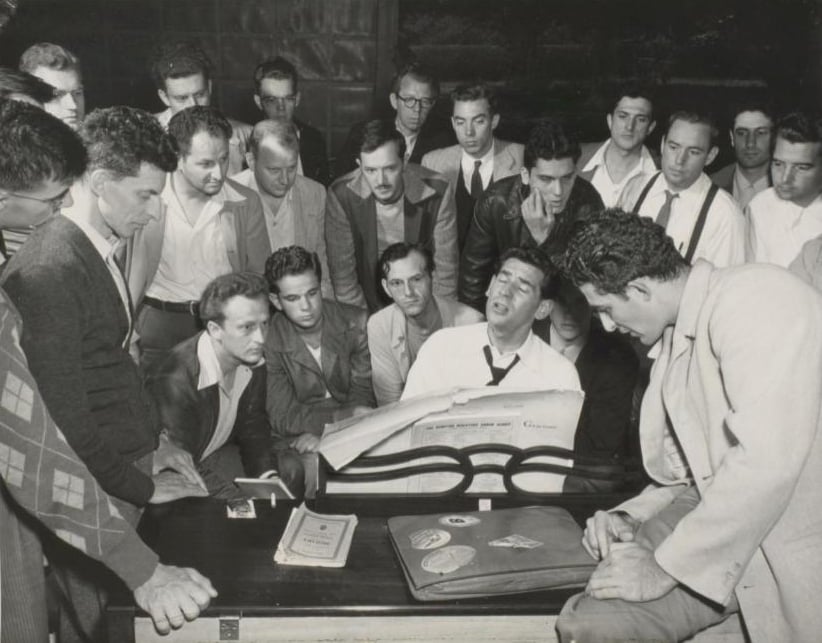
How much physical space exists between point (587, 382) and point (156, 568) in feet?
6.77

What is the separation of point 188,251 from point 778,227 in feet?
8.34

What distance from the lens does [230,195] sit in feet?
12.1

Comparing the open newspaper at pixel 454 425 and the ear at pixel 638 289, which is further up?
the ear at pixel 638 289

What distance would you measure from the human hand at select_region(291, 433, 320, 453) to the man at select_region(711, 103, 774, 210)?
7.62ft

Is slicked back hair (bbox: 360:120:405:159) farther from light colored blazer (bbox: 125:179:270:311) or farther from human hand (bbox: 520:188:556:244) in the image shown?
human hand (bbox: 520:188:556:244)

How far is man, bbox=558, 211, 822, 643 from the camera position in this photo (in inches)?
66.1

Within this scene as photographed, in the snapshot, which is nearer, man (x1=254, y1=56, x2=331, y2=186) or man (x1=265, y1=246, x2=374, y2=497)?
man (x1=265, y1=246, x2=374, y2=497)

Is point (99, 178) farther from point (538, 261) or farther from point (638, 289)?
point (538, 261)

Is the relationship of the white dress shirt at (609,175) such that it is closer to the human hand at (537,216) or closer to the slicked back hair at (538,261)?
the human hand at (537,216)

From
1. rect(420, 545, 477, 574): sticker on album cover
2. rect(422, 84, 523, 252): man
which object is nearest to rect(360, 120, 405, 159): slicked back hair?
rect(422, 84, 523, 252): man

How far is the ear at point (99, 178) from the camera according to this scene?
89.4 inches

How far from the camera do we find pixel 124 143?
2.29 meters

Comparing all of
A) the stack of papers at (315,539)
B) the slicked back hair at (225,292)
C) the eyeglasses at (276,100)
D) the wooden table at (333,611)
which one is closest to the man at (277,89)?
the eyeglasses at (276,100)

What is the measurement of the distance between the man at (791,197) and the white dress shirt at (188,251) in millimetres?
2319
